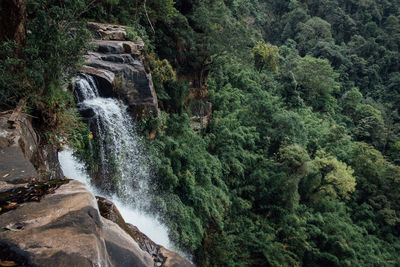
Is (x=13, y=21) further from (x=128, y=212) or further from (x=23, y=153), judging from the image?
(x=128, y=212)

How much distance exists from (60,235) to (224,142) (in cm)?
1126

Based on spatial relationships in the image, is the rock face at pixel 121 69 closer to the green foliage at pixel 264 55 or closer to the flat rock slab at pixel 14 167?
the flat rock slab at pixel 14 167

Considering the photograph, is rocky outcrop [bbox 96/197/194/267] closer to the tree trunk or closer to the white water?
the white water

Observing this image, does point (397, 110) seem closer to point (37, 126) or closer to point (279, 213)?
point (279, 213)

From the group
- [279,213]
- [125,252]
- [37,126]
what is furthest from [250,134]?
[125,252]

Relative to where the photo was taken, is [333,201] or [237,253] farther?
[333,201]

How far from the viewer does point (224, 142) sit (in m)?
13.2

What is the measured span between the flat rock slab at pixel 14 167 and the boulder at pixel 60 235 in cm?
76

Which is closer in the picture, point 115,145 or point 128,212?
point 115,145

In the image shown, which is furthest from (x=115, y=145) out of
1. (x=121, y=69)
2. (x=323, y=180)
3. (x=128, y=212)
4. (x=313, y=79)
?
(x=313, y=79)

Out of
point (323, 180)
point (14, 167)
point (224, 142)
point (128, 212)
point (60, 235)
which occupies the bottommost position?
point (323, 180)

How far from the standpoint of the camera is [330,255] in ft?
43.0

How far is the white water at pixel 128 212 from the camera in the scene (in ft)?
20.1

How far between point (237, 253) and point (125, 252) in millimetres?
8921
